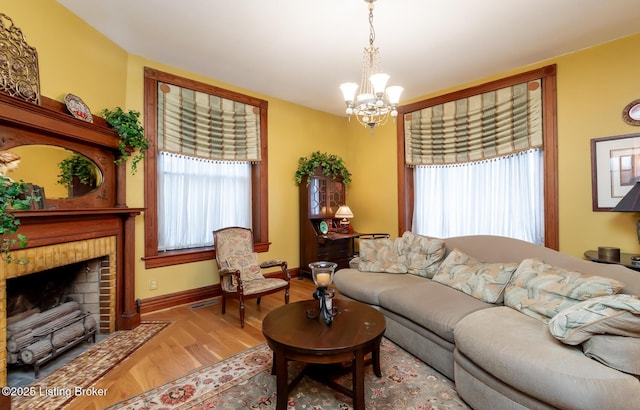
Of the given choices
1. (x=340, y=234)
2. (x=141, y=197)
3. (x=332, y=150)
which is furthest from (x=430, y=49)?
(x=141, y=197)

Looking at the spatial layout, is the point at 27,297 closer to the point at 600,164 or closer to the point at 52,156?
the point at 52,156

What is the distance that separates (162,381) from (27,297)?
4.86ft

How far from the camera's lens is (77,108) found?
99.8 inches

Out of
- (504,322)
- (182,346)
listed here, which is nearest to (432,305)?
(504,322)

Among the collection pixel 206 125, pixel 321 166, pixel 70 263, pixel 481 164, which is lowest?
pixel 70 263

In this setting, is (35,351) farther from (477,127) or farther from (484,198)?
(477,127)

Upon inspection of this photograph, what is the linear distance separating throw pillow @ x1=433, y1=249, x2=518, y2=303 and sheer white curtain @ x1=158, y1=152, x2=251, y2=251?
9.55 ft

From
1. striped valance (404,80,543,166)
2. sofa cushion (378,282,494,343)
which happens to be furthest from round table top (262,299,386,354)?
striped valance (404,80,543,166)

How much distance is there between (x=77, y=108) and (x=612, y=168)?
521 centimetres

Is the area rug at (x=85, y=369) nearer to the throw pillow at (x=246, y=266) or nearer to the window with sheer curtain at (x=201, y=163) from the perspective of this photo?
the throw pillow at (x=246, y=266)

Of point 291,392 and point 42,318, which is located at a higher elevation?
point 42,318

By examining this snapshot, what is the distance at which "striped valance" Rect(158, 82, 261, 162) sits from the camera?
3578 millimetres

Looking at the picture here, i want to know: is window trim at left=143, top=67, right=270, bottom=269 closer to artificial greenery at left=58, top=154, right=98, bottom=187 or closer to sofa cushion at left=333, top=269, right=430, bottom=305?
artificial greenery at left=58, top=154, right=98, bottom=187

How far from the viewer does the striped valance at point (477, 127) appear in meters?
3.56
